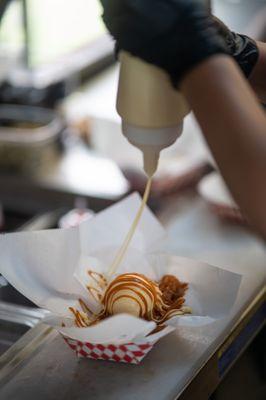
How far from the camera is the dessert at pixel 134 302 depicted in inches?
38.8

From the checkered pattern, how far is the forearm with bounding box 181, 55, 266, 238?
0.31 m

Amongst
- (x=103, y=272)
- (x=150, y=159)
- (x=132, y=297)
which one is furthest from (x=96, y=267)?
(x=150, y=159)

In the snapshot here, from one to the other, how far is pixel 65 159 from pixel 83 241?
1.09 metres

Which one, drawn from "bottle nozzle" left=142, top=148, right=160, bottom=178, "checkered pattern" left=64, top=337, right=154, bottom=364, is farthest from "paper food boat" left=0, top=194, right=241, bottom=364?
"bottle nozzle" left=142, top=148, right=160, bottom=178

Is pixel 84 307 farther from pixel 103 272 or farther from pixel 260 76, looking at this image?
pixel 260 76

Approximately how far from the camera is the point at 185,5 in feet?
2.32

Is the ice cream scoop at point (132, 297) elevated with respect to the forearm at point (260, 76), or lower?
lower

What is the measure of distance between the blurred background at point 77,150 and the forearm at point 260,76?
0.44 metres

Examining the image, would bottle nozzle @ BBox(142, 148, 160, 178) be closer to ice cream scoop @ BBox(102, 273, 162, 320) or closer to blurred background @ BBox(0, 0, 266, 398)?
ice cream scoop @ BBox(102, 273, 162, 320)

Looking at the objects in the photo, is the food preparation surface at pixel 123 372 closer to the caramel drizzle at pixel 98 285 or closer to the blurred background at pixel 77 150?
the caramel drizzle at pixel 98 285

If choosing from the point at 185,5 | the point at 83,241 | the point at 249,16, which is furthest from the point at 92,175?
the point at 185,5

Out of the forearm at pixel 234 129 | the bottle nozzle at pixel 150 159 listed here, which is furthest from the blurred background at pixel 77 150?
the forearm at pixel 234 129

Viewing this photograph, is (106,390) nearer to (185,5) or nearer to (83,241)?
(83,241)

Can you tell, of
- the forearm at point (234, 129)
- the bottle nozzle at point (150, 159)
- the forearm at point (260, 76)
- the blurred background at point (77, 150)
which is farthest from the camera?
the blurred background at point (77, 150)
